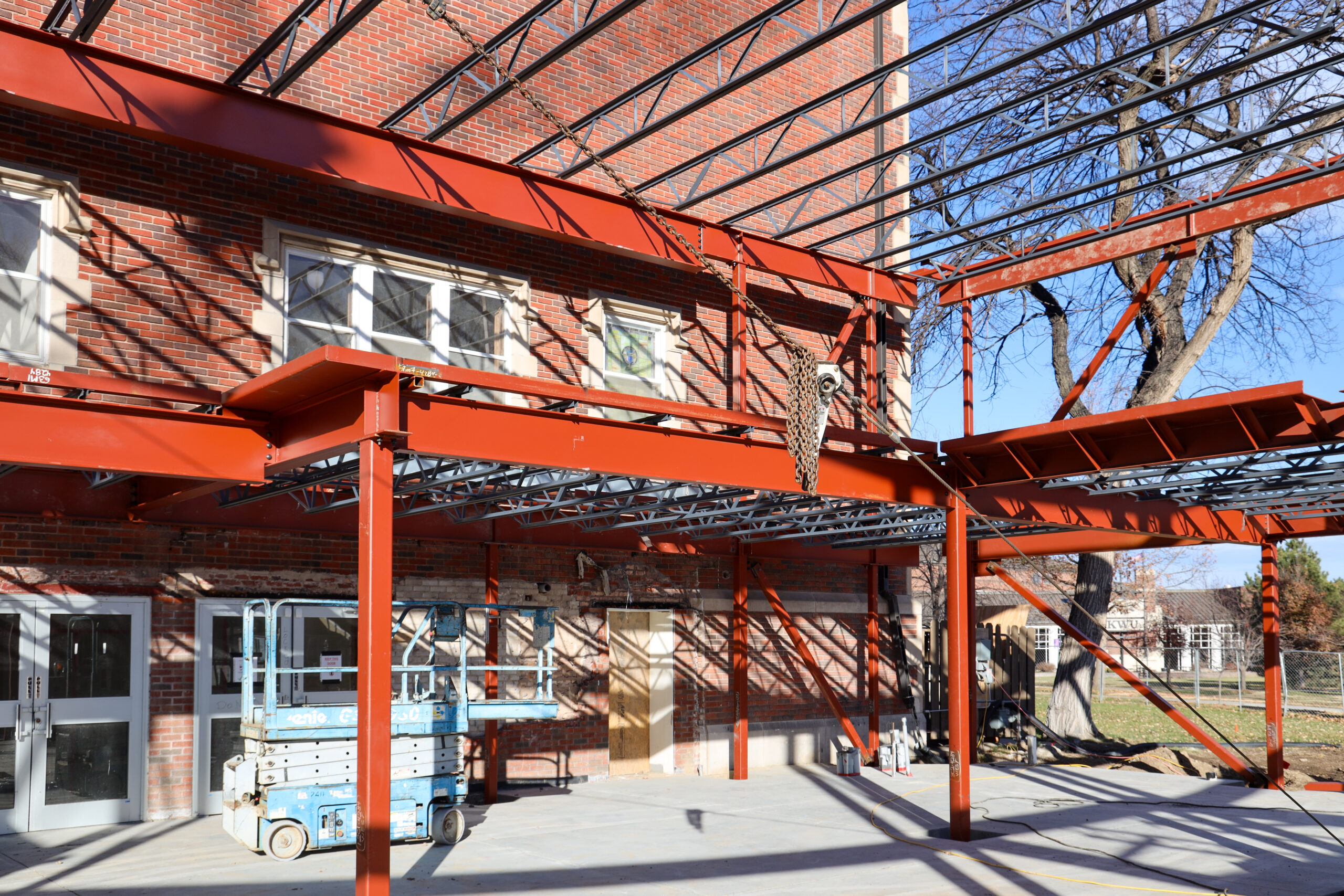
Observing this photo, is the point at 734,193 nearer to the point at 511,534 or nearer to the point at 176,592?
the point at 511,534

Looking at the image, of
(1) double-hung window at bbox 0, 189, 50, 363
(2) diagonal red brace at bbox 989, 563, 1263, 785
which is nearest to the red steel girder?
(2) diagonal red brace at bbox 989, 563, 1263, 785

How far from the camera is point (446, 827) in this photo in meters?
10.7

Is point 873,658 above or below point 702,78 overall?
below

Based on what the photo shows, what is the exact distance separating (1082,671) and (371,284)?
→ 16.6m

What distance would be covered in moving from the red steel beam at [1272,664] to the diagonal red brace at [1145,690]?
1.07ft

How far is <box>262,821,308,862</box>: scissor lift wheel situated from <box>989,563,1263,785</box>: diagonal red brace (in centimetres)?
1029

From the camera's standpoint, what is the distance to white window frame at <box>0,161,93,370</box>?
11023mm

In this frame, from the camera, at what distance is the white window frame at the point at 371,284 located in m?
12.6

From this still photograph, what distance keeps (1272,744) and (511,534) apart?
414 inches

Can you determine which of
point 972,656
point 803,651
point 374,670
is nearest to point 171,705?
point 374,670

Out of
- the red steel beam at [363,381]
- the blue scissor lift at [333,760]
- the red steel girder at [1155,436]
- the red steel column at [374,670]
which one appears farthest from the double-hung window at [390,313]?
the red steel girder at [1155,436]

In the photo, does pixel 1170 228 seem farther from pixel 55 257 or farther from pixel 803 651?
pixel 55 257

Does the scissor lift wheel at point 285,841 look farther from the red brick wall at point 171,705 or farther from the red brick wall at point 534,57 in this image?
the red brick wall at point 534,57

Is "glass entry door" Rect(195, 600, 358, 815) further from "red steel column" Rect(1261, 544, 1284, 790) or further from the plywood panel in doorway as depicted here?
"red steel column" Rect(1261, 544, 1284, 790)
